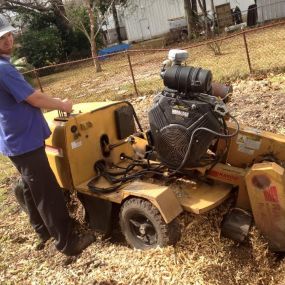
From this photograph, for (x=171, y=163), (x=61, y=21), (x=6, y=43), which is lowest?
(x=171, y=163)

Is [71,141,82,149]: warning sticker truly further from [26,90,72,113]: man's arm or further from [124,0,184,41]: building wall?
[124,0,184,41]: building wall

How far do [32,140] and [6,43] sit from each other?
0.77 meters

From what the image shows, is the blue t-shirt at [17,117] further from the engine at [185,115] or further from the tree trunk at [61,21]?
the tree trunk at [61,21]

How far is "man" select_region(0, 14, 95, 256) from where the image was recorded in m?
3.62

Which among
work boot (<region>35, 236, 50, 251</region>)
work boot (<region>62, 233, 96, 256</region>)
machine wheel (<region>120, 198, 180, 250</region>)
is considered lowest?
work boot (<region>35, 236, 50, 251</region>)

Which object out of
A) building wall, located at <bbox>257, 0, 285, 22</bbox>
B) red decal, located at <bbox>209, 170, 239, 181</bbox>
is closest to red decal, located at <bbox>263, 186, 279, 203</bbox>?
red decal, located at <bbox>209, 170, 239, 181</bbox>

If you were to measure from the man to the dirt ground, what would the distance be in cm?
24

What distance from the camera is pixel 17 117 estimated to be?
3.71 meters

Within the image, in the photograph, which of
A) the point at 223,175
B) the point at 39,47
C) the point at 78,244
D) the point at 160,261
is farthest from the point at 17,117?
the point at 39,47

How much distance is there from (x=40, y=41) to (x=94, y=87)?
34.8 feet

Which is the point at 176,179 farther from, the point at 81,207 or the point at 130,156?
the point at 81,207

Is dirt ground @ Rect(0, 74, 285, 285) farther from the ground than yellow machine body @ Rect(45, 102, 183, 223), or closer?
closer

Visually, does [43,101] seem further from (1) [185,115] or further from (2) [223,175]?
(2) [223,175]

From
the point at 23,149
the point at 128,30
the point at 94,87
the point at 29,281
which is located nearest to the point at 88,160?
the point at 23,149
